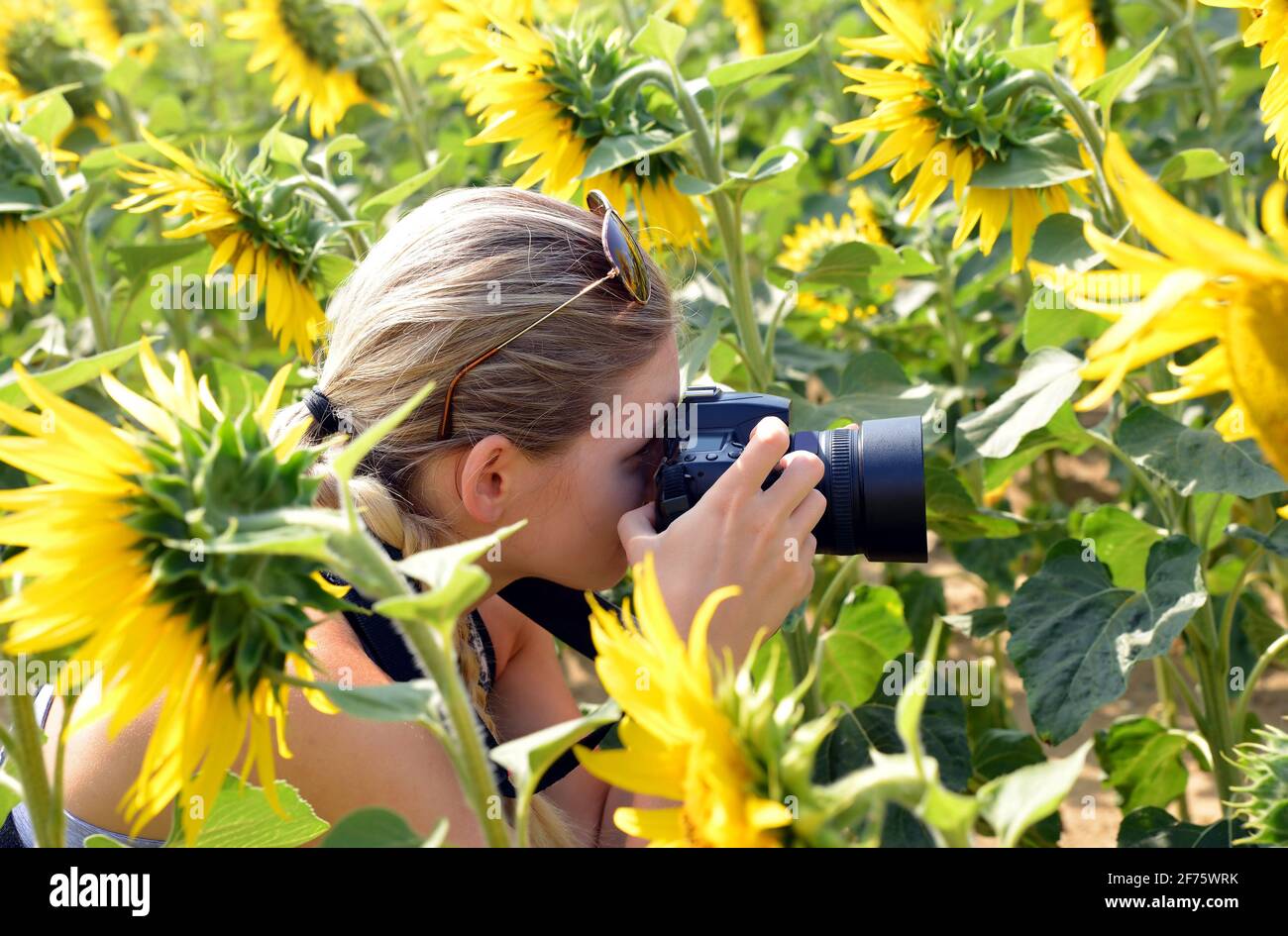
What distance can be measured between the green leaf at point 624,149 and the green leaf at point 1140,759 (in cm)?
76

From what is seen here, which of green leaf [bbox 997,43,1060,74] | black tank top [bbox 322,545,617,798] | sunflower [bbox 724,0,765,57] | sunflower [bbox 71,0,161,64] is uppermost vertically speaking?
sunflower [bbox 71,0,161,64]

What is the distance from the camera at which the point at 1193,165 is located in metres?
1.24

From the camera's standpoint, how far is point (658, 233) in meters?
1.42

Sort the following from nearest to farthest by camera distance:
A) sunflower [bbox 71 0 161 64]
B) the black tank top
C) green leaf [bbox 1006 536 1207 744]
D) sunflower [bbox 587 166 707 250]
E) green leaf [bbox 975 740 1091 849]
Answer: green leaf [bbox 975 740 1091 849] < the black tank top < green leaf [bbox 1006 536 1207 744] < sunflower [bbox 587 166 707 250] < sunflower [bbox 71 0 161 64]

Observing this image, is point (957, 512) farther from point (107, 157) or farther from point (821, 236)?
point (107, 157)

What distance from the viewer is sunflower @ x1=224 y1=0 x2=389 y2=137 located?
2236mm

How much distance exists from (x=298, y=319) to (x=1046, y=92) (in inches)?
31.8

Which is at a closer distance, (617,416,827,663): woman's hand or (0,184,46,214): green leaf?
(617,416,827,663): woman's hand

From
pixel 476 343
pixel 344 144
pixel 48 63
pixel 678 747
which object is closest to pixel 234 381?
pixel 344 144

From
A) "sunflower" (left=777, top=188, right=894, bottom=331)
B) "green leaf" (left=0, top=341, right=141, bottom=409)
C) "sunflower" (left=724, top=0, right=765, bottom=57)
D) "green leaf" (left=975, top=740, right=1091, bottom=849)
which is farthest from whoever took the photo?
"sunflower" (left=724, top=0, right=765, bottom=57)

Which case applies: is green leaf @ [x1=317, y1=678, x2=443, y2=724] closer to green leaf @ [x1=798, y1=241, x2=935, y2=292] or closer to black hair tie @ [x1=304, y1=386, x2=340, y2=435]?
black hair tie @ [x1=304, y1=386, x2=340, y2=435]

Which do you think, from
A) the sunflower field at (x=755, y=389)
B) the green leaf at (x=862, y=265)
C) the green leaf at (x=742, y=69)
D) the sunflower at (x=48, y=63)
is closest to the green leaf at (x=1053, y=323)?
the sunflower field at (x=755, y=389)

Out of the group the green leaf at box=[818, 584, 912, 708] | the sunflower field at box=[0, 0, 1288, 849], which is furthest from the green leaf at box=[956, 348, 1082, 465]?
the green leaf at box=[818, 584, 912, 708]
